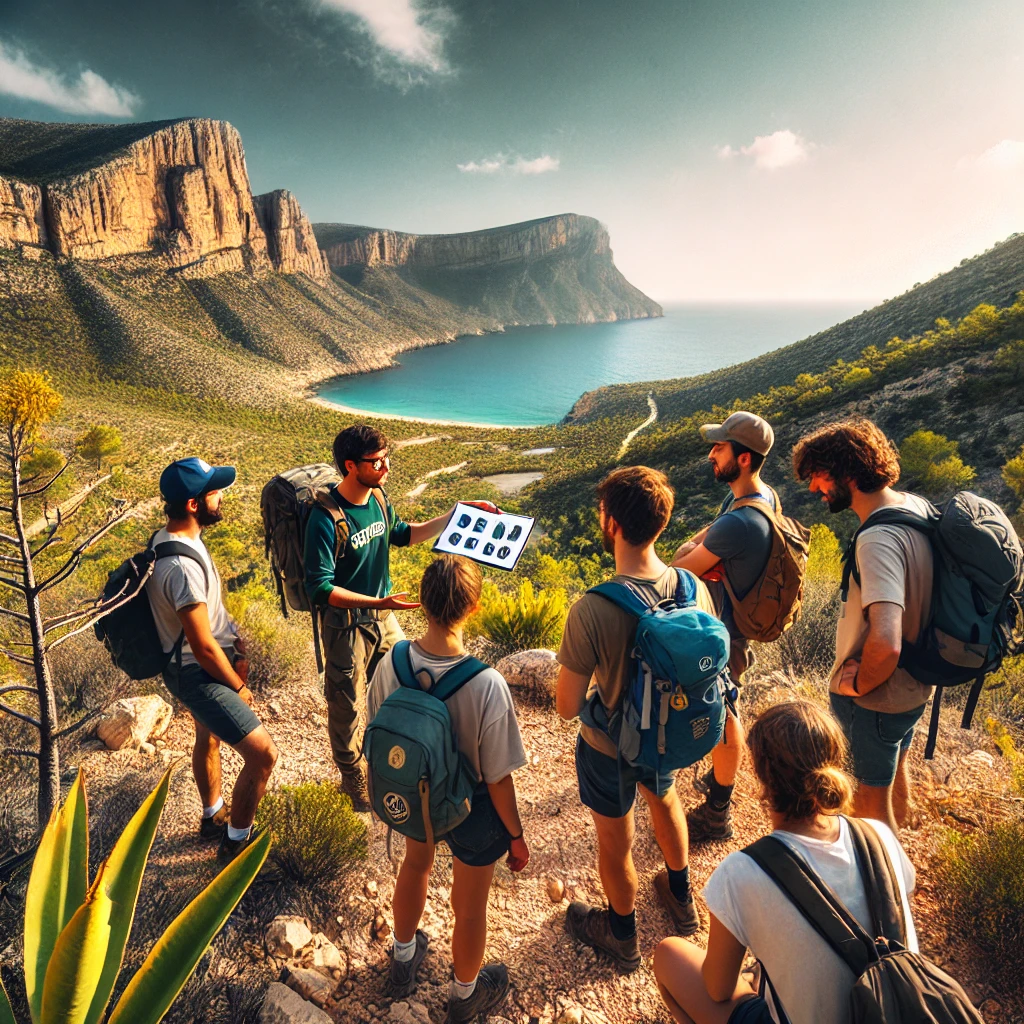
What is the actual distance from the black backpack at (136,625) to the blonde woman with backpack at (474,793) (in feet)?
3.30

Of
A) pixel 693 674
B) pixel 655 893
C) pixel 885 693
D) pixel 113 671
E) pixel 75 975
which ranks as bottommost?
pixel 655 893

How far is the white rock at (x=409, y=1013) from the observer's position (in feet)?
6.42

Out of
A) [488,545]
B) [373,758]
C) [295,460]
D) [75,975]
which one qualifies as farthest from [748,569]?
[295,460]

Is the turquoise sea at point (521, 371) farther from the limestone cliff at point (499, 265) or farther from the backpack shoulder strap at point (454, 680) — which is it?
the backpack shoulder strap at point (454, 680)

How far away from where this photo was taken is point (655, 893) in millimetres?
2547

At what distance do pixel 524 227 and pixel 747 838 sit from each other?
192m

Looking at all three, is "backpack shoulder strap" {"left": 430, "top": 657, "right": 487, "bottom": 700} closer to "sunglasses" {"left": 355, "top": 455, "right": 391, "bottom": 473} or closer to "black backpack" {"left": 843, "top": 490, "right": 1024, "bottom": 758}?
"sunglasses" {"left": 355, "top": 455, "right": 391, "bottom": 473}

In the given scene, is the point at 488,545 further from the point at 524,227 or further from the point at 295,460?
the point at 524,227

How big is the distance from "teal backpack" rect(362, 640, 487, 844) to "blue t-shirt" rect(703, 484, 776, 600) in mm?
1238

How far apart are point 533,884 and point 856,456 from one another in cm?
239

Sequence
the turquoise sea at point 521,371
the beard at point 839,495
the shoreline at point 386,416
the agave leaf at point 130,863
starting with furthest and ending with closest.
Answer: the turquoise sea at point 521,371
the shoreline at point 386,416
the beard at point 839,495
the agave leaf at point 130,863

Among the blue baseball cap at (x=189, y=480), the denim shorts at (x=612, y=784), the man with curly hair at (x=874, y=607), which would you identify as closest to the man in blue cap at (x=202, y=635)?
the blue baseball cap at (x=189, y=480)

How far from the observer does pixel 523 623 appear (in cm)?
483

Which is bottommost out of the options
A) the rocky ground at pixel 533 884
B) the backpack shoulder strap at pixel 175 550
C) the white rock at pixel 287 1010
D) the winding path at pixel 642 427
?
the winding path at pixel 642 427
